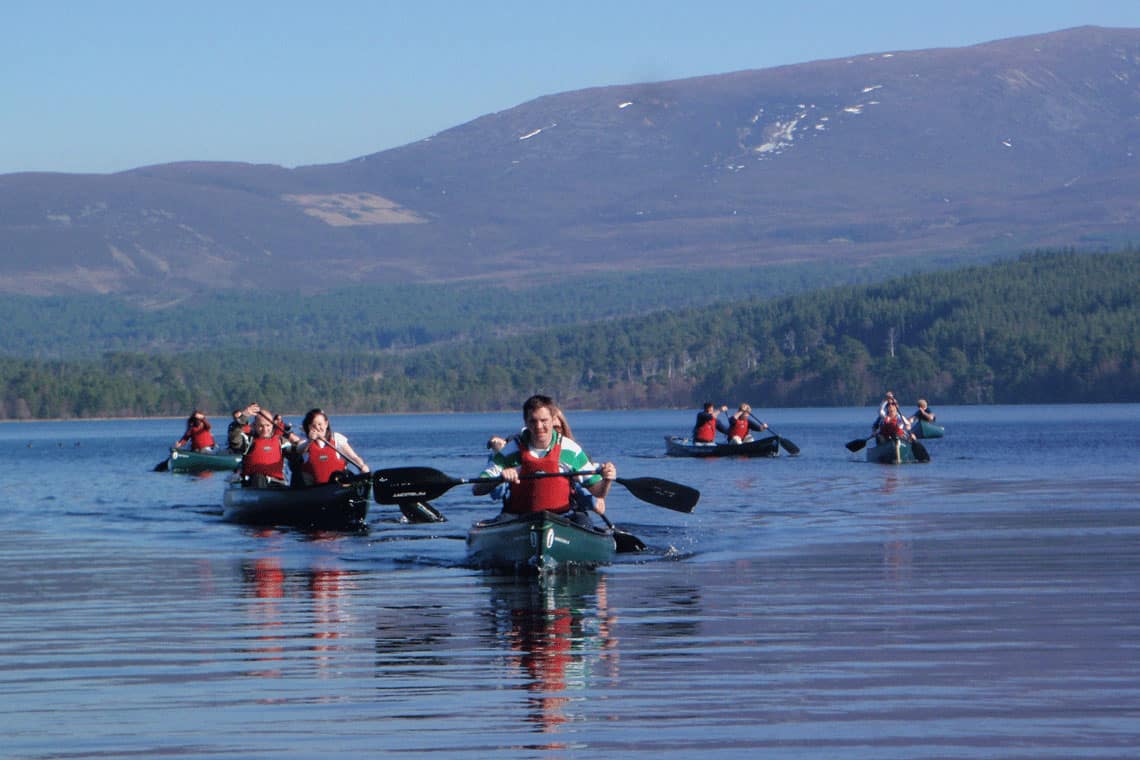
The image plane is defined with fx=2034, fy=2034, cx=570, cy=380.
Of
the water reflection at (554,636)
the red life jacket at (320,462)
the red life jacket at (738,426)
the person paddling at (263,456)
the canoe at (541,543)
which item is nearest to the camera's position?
the water reflection at (554,636)

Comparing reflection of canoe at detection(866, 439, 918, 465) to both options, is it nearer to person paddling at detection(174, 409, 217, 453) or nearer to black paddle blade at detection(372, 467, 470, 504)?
person paddling at detection(174, 409, 217, 453)

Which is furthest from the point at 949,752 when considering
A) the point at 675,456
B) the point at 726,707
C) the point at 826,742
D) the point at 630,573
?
the point at 675,456

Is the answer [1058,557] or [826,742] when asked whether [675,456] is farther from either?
[826,742]

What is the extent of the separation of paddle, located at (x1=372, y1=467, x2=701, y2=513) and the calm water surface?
34.3 inches

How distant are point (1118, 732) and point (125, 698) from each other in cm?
659

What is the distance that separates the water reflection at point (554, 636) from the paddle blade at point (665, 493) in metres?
1.89

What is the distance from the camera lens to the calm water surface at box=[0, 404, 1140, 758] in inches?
483

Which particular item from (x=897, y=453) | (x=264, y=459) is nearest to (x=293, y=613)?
(x=264, y=459)

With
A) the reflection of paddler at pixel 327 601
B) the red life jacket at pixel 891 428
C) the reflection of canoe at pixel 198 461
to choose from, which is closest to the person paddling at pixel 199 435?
the reflection of canoe at pixel 198 461

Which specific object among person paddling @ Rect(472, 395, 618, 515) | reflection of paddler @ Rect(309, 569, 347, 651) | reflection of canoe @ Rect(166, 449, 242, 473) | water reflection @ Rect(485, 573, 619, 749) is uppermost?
person paddling @ Rect(472, 395, 618, 515)

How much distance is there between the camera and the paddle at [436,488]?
82.9 ft

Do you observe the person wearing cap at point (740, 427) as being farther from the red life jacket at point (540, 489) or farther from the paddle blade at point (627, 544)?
the red life jacket at point (540, 489)

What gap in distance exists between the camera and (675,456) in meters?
72.7

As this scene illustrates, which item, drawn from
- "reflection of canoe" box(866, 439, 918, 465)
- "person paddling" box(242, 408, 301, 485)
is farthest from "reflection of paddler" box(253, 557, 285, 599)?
"reflection of canoe" box(866, 439, 918, 465)
